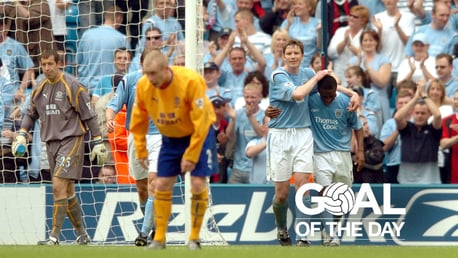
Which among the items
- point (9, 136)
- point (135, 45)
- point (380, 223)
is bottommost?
point (380, 223)

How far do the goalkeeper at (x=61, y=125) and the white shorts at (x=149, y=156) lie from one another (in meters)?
0.44

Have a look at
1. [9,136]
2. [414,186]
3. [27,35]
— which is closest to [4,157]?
[9,136]

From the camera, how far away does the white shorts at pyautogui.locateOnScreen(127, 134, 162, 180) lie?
13.1 meters

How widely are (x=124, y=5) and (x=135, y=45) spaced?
2.44 feet

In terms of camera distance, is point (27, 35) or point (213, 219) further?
point (27, 35)

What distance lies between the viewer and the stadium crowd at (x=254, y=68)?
15.5 meters

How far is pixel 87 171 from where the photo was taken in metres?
15.5

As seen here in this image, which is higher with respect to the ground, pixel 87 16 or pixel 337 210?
pixel 87 16

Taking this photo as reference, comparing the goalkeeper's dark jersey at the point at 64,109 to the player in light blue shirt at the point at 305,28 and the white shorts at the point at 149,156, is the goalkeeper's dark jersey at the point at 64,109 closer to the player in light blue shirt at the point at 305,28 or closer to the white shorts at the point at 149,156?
the white shorts at the point at 149,156

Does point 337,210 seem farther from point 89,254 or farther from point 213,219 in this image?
point 89,254

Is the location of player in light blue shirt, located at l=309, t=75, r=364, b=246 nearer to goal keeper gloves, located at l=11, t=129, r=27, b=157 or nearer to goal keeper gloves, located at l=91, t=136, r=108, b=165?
goal keeper gloves, located at l=91, t=136, r=108, b=165

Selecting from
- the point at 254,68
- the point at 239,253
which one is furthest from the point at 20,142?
the point at 254,68

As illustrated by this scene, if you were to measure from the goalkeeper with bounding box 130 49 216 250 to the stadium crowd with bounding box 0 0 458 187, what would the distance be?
4.14 metres

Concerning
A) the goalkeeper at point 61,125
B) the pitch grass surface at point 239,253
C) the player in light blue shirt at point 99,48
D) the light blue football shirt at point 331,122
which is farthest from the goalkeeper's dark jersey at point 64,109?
the player in light blue shirt at point 99,48
